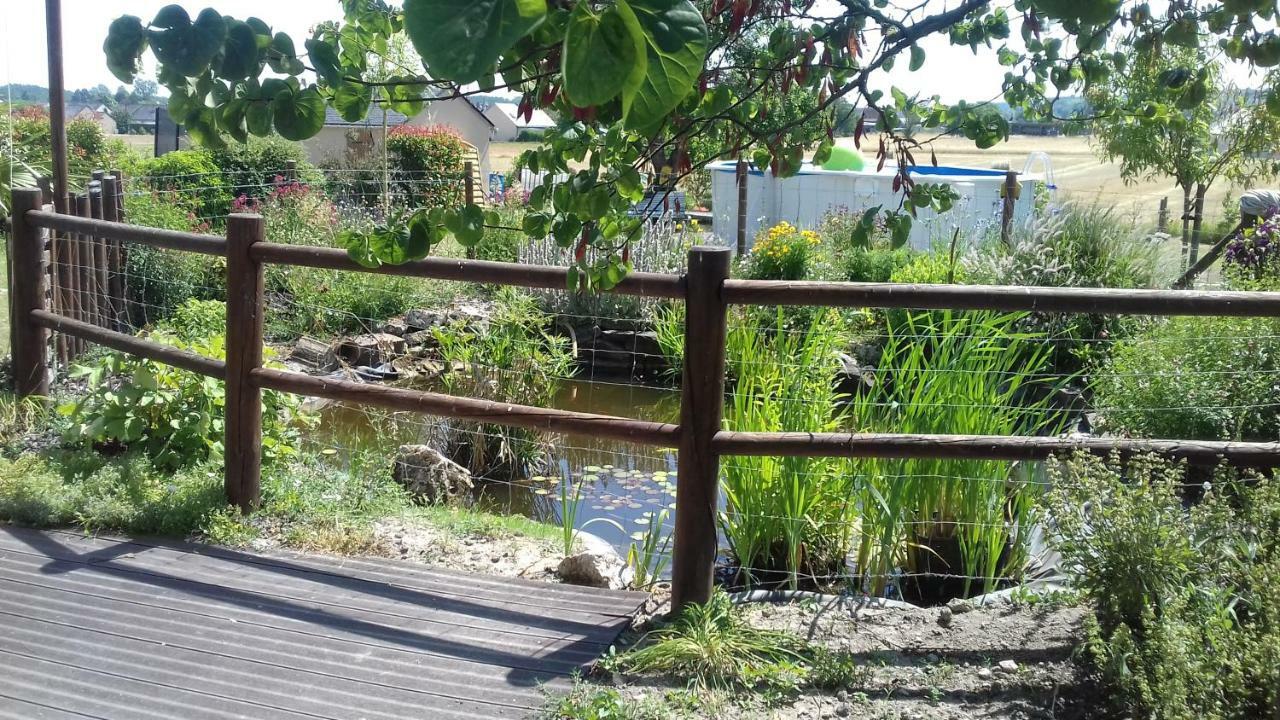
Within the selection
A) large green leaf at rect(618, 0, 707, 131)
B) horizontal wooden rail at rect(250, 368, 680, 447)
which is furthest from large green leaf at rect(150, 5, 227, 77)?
horizontal wooden rail at rect(250, 368, 680, 447)

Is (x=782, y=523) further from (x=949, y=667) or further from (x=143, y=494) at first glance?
(x=143, y=494)

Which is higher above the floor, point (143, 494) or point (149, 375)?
point (149, 375)

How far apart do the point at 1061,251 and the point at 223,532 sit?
25.4 feet

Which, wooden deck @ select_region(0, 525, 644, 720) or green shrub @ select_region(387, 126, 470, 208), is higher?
green shrub @ select_region(387, 126, 470, 208)

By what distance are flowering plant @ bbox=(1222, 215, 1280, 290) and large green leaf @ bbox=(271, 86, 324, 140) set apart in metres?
6.96

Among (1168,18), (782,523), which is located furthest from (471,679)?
→ (1168,18)

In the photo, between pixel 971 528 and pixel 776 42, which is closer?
pixel 776 42

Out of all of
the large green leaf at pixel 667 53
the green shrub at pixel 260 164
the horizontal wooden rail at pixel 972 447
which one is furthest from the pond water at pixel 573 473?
the green shrub at pixel 260 164

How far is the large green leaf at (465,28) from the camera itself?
937mm

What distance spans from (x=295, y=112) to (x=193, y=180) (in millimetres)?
14114

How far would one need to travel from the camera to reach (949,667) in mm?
3451

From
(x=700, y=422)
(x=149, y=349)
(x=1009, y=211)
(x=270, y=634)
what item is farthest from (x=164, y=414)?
(x=1009, y=211)

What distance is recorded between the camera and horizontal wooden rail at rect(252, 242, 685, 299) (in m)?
3.80

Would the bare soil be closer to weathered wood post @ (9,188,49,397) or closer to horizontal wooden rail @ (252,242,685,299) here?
horizontal wooden rail @ (252,242,685,299)
